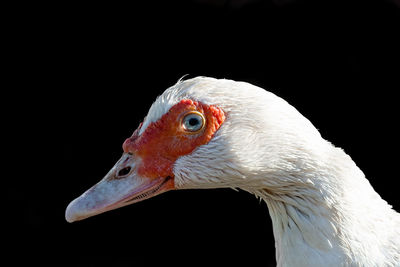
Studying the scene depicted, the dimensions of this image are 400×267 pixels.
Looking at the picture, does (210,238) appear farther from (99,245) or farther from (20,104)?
(20,104)

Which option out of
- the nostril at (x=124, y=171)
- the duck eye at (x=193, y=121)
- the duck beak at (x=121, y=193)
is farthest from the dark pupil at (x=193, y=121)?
the nostril at (x=124, y=171)

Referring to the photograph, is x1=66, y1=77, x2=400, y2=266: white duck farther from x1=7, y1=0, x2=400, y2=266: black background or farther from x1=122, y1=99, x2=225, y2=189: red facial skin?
x1=7, y1=0, x2=400, y2=266: black background

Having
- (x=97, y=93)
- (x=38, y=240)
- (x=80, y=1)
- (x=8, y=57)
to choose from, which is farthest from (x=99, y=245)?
(x=80, y=1)

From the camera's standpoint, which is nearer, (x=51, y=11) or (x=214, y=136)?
(x=214, y=136)

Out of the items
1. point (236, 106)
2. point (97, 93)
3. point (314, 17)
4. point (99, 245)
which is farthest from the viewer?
point (99, 245)

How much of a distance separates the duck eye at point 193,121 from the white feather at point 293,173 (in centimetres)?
6

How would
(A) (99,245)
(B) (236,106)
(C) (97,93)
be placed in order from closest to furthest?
(B) (236,106), (C) (97,93), (A) (99,245)

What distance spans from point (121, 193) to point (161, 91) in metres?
2.46

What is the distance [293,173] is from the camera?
2451mm

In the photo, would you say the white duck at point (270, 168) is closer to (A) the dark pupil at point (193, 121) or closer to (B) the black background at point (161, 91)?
(A) the dark pupil at point (193, 121)

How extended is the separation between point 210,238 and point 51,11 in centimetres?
235

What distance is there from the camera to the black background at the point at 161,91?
15.3 ft

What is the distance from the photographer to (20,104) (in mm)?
5074

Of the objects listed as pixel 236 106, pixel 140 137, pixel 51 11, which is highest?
pixel 51 11
